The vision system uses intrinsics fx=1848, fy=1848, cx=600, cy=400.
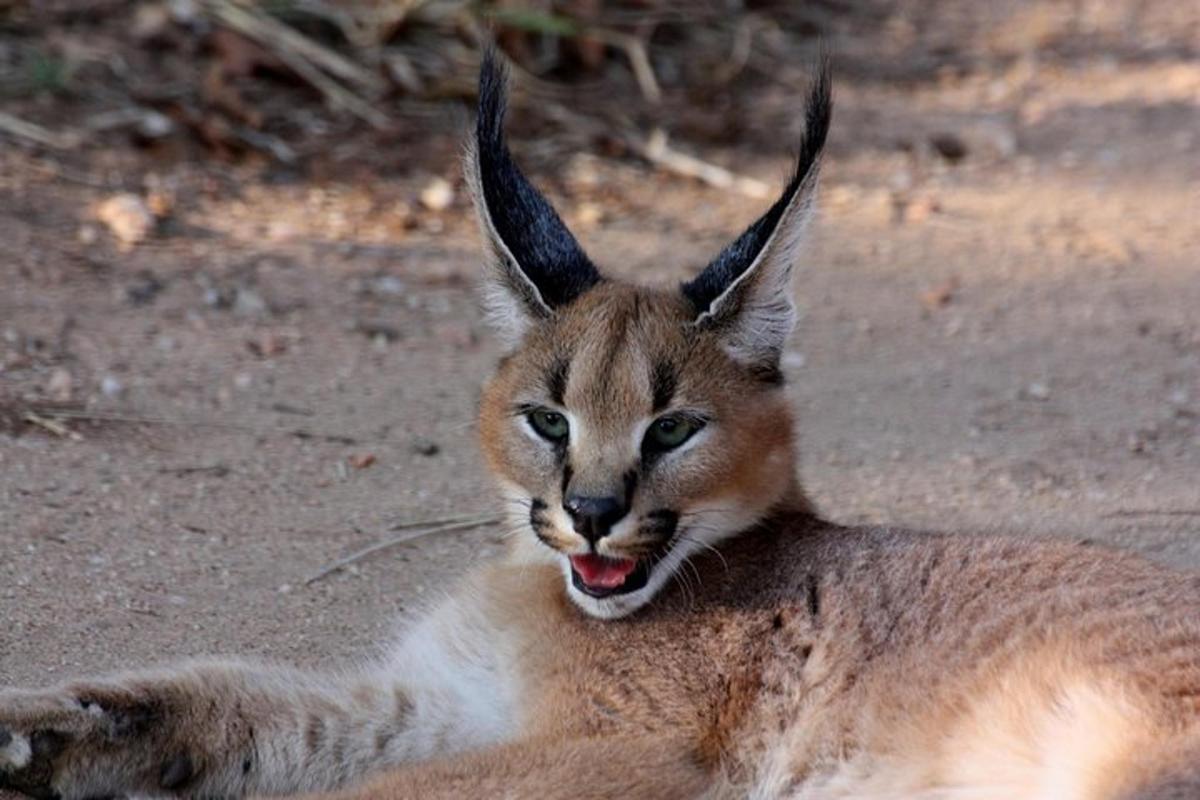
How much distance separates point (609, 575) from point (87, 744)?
1.31 metres

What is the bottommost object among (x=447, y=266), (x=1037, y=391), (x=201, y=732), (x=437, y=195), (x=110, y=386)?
(x=437, y=195)

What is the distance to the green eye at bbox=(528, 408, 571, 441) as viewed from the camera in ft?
15.1

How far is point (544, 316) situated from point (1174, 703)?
1850mm

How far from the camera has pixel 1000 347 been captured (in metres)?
7.71

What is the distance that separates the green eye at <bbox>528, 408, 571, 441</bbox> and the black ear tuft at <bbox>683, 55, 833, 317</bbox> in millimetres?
462

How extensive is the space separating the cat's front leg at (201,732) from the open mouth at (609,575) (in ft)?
1.92

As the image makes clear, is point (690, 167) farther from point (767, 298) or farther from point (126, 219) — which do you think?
point (767, 298)

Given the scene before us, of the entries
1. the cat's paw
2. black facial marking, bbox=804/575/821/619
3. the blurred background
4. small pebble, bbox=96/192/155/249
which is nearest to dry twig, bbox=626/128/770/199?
the blurred background

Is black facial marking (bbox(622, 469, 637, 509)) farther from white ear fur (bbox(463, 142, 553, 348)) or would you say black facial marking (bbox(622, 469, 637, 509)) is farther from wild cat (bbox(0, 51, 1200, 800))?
white ear fur (bbox(463, 142, 553, 348))

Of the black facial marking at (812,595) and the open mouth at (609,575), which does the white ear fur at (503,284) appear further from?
the black facial marking at (812,595)

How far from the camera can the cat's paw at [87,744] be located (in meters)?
4.32

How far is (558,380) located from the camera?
4.65m

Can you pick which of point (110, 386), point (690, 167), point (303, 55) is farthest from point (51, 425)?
point (690, 167)

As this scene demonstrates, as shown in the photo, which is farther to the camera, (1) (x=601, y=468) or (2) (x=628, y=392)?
(2) (x=628, y=392)
